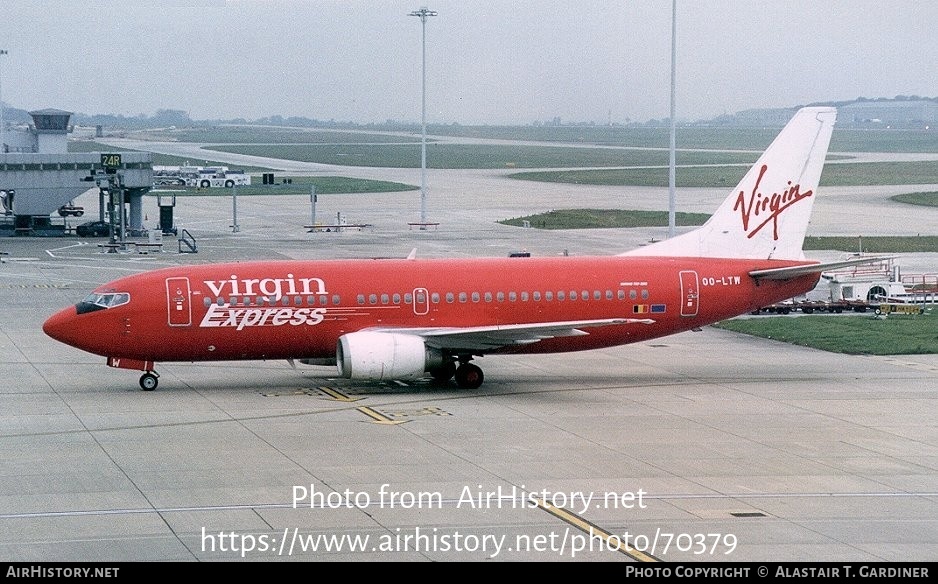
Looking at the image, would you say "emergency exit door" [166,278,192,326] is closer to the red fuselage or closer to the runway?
the red fuselage

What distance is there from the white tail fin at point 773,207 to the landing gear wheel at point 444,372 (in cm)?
763

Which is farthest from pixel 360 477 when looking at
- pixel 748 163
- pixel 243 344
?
pixel 748 163

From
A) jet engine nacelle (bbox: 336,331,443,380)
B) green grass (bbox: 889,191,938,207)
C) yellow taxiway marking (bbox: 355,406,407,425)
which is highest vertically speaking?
green grass (bbox: 889,191,938,207)

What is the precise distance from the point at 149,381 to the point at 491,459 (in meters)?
13.9

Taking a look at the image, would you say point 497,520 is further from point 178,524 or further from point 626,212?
point 626,212

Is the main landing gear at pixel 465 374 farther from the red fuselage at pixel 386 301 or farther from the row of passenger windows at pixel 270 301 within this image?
the row of passenger windows at pixel 270 301

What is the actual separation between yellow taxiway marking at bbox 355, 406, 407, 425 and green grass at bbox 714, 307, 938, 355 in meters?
20.4

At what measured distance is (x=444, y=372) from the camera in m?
40.5

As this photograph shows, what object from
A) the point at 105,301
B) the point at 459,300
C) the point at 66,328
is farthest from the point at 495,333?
the point at 66,328

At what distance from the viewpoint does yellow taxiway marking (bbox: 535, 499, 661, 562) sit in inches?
872

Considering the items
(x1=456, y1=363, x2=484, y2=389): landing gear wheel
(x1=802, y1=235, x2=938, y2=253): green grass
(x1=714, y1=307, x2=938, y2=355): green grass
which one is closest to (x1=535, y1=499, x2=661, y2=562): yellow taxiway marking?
(x1=456, y1=363, x2=484, y2=389): landing gear wheel

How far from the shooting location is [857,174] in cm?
16212

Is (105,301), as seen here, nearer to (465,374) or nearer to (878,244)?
(465,374)

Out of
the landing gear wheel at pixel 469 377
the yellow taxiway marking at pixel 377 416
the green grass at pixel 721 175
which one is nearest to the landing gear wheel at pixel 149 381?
the yellow taxiway marking at pixel 377 416
